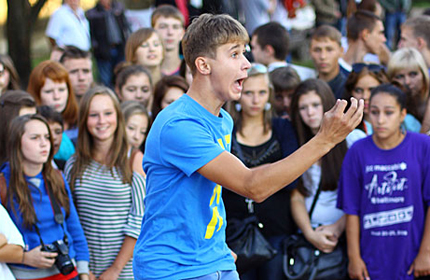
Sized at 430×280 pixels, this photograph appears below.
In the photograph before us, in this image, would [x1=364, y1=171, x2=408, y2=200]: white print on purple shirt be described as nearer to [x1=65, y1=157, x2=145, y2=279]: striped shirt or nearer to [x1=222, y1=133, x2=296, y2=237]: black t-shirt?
[x1=222, y1=133, x2=296, y2=237]: black t-shirt

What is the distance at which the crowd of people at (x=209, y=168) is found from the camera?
9.78 ft

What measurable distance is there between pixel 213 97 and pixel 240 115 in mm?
2108

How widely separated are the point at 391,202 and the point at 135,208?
6.08 ft

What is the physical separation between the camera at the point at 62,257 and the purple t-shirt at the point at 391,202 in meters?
2.04

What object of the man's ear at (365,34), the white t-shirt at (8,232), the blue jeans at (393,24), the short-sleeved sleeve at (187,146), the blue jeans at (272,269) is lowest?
the blue jeans at (272,269)

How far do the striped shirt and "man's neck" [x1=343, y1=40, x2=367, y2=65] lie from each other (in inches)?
127

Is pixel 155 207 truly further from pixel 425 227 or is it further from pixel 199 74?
pixel 425 227

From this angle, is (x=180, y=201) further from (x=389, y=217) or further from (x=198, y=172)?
(x=389, y=217)

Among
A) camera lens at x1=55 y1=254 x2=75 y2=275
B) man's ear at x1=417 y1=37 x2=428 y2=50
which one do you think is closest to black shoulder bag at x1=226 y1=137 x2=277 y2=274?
camera lens at x1=55 y1=254 x2=75 y2=275

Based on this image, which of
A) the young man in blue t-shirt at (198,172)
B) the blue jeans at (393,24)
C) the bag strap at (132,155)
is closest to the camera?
the young man in blue t-shirt at (198,172)

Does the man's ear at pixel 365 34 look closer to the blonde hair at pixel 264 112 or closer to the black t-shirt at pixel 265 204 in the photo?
the blonde hair at pixel 264 112

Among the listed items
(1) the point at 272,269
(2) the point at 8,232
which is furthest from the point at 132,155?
(1) the point at 272,269

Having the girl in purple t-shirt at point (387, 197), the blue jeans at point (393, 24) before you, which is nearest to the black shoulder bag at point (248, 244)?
the girl in purple t-shirt at point (387, 197)

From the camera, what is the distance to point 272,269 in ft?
16.1
